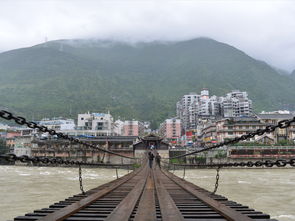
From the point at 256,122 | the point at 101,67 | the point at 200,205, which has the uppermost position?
the point at 101,67

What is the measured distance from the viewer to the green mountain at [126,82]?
350 ft

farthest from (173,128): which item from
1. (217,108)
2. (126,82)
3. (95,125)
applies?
(126,82)

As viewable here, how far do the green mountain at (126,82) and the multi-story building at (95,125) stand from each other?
34.1 meters

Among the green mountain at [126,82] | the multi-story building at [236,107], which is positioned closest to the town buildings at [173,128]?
the multi-story building at [236,107]

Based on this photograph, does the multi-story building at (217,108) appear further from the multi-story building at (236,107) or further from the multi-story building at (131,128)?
the multi-story building at (131,128)

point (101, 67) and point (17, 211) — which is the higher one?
point (101, 67)

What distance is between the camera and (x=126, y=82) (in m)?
141

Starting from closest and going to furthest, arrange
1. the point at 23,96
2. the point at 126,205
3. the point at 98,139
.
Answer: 1. the point at 126,205
2. the point at 98,139
3. the point at 23,96

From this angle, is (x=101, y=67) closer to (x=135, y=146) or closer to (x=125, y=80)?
(x=125, y=80)

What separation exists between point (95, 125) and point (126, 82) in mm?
84368

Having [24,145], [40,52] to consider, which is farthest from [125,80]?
[24,145]

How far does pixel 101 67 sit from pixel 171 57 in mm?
A: 59682

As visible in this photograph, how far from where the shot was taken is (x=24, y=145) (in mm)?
48938

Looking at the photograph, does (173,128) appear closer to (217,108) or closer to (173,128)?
(173,128)
